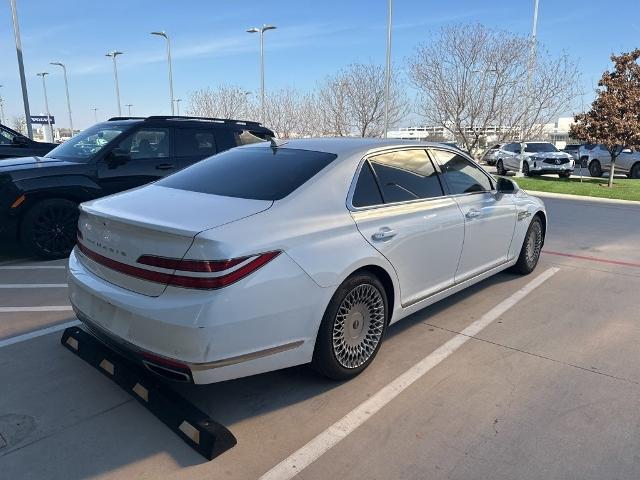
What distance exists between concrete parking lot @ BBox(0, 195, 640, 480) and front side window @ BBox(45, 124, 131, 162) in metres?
2.74

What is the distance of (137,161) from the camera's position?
281 inches

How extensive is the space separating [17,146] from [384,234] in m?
9.43

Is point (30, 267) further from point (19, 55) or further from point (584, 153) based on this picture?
point (584, 153)

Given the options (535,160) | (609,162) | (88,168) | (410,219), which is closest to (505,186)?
(410,219)

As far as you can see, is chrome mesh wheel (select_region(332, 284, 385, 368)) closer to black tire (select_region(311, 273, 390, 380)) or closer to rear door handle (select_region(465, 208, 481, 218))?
black tire (select_region(311, 273, 390, 380))

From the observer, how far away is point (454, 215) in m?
4.24

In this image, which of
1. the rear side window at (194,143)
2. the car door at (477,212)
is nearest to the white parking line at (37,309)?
the rear side window at (194,143)

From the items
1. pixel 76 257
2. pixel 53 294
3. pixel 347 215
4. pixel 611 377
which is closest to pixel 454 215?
pixel 347 215

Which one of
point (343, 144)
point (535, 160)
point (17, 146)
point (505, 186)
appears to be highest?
point (343, 144)

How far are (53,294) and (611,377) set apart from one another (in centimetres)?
499

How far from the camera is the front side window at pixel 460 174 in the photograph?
4465mm

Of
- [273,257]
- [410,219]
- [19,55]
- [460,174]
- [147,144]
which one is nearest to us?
[273,257]

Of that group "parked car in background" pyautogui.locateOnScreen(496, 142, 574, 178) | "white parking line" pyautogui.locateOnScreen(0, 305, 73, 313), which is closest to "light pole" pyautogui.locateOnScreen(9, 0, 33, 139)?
"white parking line" pyautogui.locateOnScreen(0, 305, 73, 313)

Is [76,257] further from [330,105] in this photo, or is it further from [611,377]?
[330,105]
